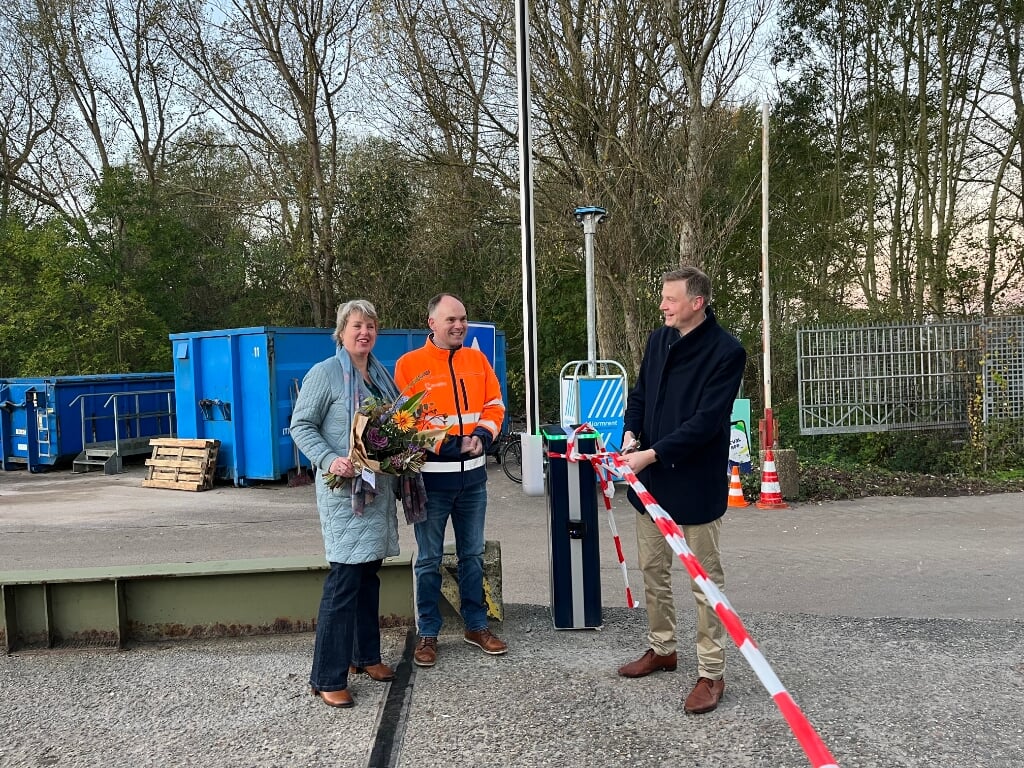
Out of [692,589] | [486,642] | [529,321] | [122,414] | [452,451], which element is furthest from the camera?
[122,414]

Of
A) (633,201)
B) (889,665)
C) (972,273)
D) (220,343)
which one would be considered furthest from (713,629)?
(972,273)

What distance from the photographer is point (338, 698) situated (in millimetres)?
4180

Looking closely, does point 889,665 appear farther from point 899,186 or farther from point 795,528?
point 899,186

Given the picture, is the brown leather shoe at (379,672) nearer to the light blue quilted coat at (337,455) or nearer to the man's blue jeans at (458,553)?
the man's blue jeans at (458,553)

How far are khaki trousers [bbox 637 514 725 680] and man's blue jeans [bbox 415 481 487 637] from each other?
93cm

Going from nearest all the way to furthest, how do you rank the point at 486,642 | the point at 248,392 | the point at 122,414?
the point at 486,642
the point at 248,392
the point at 122,414

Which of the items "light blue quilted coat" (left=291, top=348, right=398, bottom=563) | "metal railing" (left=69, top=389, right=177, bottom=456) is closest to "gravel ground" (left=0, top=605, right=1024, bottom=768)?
"light blue quilted coat" (left=291, top=348, right=398, bottom=563)

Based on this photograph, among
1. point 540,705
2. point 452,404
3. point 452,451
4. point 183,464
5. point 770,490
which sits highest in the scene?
point 452,404

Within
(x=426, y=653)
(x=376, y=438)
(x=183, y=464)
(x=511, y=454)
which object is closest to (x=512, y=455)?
(x=511, y=454)

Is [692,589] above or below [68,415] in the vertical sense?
below

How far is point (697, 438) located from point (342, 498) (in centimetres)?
166

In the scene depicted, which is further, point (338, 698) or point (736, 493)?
point (736, 493)

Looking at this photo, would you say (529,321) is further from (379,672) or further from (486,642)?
(379,672)

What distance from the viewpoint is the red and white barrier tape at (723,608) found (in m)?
2.21
